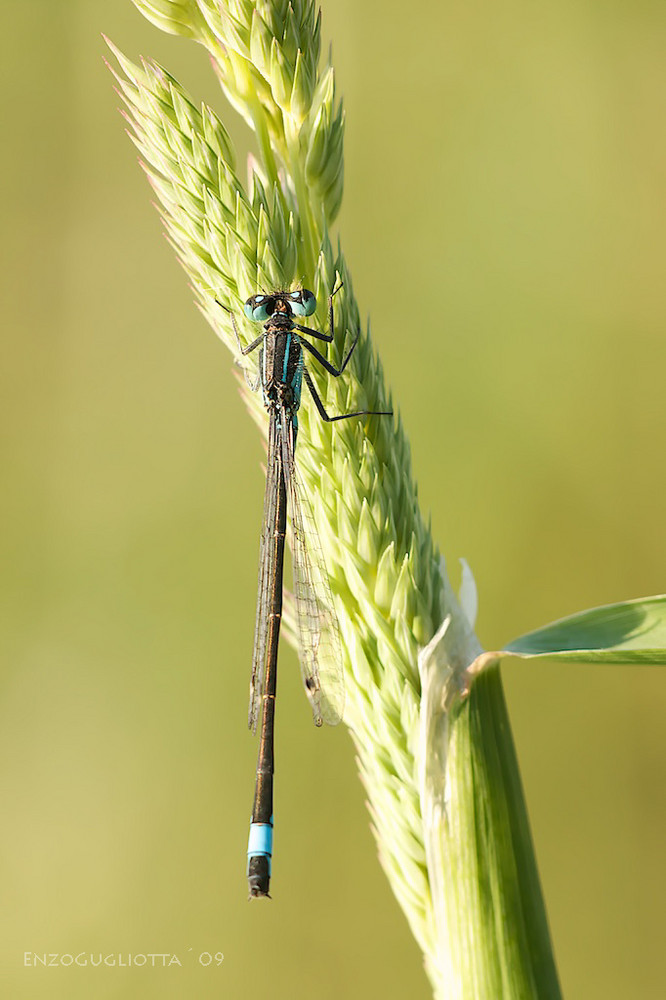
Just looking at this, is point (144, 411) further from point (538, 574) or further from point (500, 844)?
point (500, 844)

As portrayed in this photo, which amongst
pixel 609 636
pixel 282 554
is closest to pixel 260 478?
pixel 282 554

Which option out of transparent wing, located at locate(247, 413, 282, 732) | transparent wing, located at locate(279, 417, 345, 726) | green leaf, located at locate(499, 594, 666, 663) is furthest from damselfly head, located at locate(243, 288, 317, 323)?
green leaf, located at locate(499, 594, 666, 663)

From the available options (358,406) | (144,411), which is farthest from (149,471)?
(358,406)

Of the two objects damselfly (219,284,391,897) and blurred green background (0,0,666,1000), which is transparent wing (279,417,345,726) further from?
blurred green background (0,0,666,1000)

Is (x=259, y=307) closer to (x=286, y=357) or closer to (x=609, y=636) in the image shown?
(x=286, y=357)

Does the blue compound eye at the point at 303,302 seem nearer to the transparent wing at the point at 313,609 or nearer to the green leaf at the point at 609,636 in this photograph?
the transparent wing at the point at 313,609

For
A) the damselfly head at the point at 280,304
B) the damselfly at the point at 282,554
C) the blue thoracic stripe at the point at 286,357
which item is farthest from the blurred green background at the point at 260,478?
the damselfly head at the point at 280,304

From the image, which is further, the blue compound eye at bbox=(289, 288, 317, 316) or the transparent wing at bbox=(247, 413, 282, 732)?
the transparent wing at bbox=(247, 413, 282, 732)
